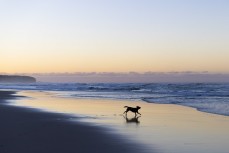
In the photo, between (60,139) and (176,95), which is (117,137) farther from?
(176,95)

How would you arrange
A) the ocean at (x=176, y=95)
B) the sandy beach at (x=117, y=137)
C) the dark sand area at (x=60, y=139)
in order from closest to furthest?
the dark sand area at (x=60, y=139), the sandy beach at (x=117, y=137), the ocean at (x=176, y=95)

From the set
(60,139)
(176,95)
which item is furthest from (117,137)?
(176,95)

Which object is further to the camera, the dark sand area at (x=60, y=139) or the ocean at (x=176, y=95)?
the ocean at (x=176, y=95)

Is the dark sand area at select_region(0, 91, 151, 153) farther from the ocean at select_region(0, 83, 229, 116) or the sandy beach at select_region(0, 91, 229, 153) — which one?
the ocean at select_region(0, 83, 229, 116)

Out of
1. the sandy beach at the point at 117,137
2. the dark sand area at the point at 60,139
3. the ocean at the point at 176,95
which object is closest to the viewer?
the dark sand area at the point at 60,139

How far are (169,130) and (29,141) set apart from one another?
4.74m

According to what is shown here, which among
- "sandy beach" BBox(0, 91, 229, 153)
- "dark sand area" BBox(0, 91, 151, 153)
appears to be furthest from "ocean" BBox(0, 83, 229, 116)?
"dark sand area" BBox(0, 91, 151, 153)

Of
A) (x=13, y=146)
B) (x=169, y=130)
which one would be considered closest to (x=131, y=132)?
(x=169, y=130)

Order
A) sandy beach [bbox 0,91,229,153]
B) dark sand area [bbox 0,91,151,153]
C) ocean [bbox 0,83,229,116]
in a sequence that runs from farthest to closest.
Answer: ocean [bbox 0,83,229,116]
sandy beach [bbox 0,91,229,153]
dark sand area [bbox 0,91,151,153]

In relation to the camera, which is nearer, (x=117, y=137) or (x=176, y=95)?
(x=117, y=137)

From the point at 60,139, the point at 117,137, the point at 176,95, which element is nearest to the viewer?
the point at 60,139

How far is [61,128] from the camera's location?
12.6 metres

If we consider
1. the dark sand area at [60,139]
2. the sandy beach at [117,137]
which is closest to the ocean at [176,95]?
the sandy beach at [117,137]

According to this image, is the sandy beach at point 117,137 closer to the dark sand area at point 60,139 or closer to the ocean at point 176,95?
the dark sand area at point 60,139
